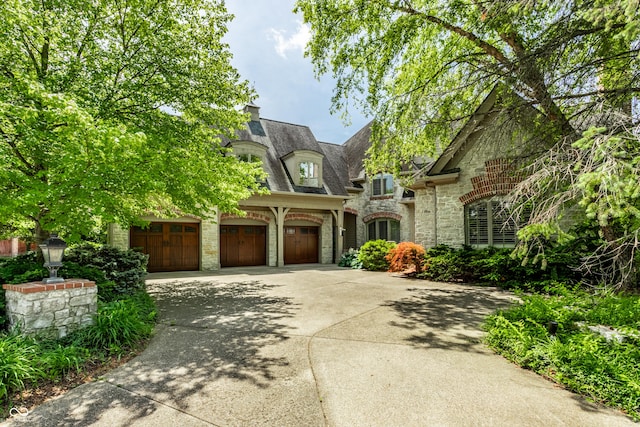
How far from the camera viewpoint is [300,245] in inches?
690

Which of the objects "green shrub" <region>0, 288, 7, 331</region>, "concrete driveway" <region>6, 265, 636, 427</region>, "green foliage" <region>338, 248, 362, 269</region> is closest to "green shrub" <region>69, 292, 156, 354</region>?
"concrete driveway" <region>6, 265, 636, 427</region>

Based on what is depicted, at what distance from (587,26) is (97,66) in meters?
8.72

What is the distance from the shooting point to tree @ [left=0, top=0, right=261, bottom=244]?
14.9 ft

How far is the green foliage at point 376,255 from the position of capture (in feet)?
44.8

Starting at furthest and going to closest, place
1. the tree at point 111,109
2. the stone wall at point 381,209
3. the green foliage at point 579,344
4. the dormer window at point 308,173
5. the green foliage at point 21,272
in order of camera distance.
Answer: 1. the stone wall at point 381,209
2. the dormer window at point 308,173
3. the green foliage at point 21,272
4. the tree at point 111,109
5. the green foliage at point 579,344

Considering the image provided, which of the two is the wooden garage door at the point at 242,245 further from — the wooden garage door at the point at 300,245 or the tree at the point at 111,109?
the tree at the point at 111,109

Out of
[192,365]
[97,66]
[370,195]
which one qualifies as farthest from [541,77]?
[370,195]

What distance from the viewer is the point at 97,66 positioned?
610 cm

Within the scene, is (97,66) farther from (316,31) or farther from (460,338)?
(460,338)

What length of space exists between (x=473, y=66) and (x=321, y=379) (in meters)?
7.57

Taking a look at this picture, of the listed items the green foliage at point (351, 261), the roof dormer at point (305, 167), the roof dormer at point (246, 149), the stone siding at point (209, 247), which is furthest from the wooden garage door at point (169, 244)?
the green foliage at point (351, 261)

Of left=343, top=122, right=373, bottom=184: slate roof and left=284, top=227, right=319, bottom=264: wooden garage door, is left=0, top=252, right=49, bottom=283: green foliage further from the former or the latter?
left=343, top=122, right=373, bottom=184: slate roof

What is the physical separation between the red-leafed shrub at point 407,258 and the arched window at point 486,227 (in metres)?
1.72

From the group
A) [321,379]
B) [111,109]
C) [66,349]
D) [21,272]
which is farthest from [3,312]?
[321,379]
